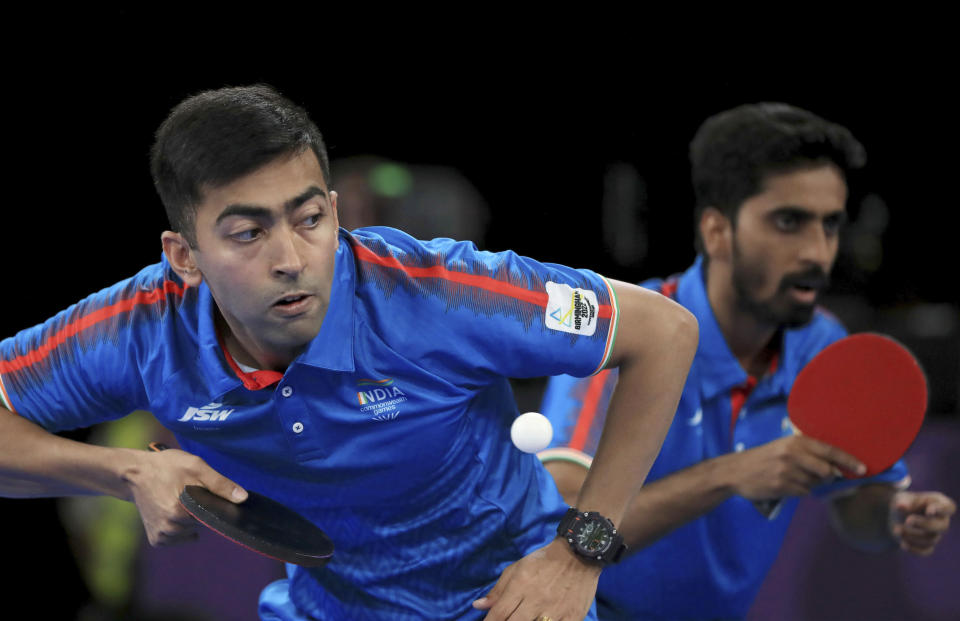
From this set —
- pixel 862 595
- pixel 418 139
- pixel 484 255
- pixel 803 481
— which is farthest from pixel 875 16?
pixel 484 255

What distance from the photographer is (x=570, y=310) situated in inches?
90.1

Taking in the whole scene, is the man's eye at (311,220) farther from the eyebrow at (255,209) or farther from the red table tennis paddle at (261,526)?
the red table tennis paddle at (261,526)

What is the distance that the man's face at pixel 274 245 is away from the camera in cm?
214

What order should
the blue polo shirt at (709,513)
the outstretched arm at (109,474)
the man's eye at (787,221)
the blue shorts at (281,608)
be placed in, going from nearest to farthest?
1. the outstretched arm at (109,474)
2. the blue shorts at (281,608)
3. the blue polo shirt at (709,513)
4. the man's eye at (787,221)

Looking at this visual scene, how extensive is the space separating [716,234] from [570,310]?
55.0 inches

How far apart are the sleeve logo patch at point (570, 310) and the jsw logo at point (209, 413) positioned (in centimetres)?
70

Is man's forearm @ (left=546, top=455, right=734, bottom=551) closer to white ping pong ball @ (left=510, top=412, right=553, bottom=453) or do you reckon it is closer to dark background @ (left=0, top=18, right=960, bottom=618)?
white ping pong ball @ (left=510, top=412, right=553, bottom=453)

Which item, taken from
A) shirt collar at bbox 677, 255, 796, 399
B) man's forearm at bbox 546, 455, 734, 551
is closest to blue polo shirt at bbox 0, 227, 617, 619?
man's forearm at bbox 546, 455, 734, 551

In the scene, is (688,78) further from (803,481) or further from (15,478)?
(15,478)

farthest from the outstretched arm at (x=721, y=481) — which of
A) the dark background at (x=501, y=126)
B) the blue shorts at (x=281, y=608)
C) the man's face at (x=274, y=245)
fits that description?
the dark background at (x=501, y=126)

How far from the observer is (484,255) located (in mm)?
2297

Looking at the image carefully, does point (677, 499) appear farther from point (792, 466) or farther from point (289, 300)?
point (289, 300)

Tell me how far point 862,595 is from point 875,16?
11.1ft

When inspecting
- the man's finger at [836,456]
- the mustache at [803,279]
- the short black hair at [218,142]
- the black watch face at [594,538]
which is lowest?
the man's finger at [836,456]
